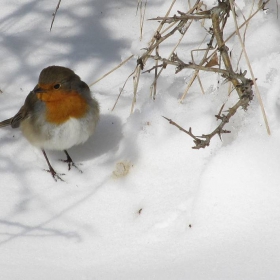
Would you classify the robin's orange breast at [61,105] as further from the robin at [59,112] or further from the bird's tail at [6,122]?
the bird's tail at [6,122]

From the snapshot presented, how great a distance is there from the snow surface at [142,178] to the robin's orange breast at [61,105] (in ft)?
1.18

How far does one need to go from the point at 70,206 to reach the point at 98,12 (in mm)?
2101

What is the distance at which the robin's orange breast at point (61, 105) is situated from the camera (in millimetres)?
4180

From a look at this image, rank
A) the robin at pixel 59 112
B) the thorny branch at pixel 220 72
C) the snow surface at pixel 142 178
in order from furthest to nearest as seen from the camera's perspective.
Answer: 1. the robin at pixel 59 112
2. the thorny branch at pixel 220 72
3. the snow surface at pixel 142 178

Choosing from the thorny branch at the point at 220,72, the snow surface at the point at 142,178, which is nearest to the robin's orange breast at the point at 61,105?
the snow surface at the point at 142,178

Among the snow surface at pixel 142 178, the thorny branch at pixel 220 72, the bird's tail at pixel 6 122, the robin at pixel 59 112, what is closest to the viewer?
the snow surface at pixel 142 178

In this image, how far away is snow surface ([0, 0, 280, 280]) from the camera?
324 cm

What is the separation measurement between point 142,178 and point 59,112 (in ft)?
2.33

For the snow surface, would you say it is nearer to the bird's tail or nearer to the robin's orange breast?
the bird's tail

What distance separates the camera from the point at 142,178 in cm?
403

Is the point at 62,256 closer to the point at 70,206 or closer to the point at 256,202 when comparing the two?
the point at 70,206

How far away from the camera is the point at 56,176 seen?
165 inches

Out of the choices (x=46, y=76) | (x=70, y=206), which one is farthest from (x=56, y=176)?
(x=46, y=76)

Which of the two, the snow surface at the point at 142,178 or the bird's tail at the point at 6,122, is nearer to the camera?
the snow surface at the point at 142,178
